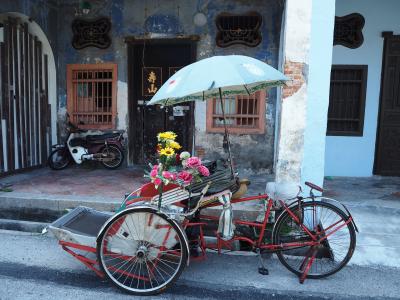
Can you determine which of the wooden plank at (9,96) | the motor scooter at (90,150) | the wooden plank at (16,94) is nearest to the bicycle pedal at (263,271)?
the motor scooter at (90,150)

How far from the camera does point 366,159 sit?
748 centimetres

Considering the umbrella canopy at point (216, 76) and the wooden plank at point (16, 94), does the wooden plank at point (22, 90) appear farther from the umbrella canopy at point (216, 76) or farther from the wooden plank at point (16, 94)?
the umbrella canopy at point (216, 76)

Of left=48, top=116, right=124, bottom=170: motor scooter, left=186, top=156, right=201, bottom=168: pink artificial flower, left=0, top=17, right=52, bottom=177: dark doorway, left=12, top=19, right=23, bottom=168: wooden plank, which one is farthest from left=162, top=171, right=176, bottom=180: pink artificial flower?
left=12, top=19, right=23, bottom=168: wooden plank

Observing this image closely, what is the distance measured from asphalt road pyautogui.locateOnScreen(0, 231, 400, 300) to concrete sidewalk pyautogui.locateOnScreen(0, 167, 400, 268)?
0.50m

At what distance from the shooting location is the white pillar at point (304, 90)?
4.30m

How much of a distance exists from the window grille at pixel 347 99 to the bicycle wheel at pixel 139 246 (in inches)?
210

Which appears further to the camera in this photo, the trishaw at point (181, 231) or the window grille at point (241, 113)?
the window grille at point (241, 113)

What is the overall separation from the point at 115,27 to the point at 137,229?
226 inches

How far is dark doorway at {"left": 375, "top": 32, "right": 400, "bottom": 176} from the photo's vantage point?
7188 millimetres

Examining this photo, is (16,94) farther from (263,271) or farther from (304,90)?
(263,271)

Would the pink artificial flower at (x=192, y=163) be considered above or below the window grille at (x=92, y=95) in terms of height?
below

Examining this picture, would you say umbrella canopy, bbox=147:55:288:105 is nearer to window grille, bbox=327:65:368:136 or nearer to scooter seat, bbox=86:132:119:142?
window grille, bbox=327:65:368:136

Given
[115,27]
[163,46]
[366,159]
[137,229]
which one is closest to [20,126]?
[115,27]

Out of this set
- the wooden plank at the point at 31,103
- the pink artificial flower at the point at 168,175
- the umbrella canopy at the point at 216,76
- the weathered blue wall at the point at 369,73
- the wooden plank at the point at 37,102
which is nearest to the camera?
the umbrella canopy at the point at 216,76
